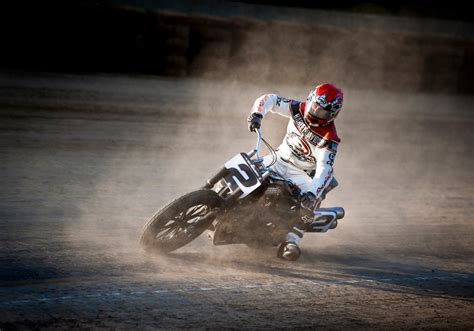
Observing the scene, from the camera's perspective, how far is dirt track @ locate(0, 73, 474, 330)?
6.62 meters

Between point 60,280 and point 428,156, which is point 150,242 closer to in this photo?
point 60,280

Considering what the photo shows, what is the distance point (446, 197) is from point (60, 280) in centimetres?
773

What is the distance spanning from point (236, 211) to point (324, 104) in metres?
1.53

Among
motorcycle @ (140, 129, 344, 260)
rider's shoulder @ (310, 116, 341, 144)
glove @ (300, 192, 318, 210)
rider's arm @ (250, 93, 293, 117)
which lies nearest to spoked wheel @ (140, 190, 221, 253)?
motorcycle @ (140, 129, 344, 260)

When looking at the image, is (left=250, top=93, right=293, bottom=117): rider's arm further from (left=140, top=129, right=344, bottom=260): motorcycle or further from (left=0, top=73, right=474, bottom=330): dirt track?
(left=0, top=73, right=474, bottom=330): dirt track

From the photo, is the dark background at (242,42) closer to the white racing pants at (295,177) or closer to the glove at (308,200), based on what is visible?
the white racing pants at (295,177)

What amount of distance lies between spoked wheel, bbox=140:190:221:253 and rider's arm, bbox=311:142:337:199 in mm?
1161

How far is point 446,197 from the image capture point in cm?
1272

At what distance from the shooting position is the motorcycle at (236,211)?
24.9 feet

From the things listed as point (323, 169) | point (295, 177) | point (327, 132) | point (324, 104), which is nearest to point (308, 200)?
point (323, 169)

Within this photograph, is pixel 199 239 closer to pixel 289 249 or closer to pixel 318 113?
pixel 289 249

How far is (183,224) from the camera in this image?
768 centimetres

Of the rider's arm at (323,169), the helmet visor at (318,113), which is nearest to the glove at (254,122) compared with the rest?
the helmet visor at (318,113)

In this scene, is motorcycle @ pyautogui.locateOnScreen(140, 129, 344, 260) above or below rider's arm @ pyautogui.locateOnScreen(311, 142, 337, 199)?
below
